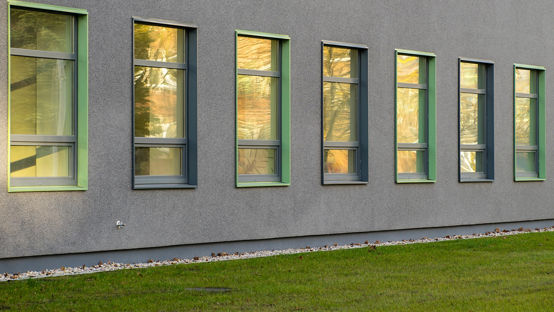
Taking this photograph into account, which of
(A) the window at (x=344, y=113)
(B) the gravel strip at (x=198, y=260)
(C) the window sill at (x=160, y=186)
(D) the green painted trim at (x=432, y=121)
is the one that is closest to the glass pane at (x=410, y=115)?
(D) the green painted trim at (x=432, y=121)

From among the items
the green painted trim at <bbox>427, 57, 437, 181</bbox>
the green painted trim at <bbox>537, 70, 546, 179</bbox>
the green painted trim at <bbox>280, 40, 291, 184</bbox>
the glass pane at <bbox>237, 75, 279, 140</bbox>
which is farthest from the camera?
the green painted trim at <bbox>537, 70, 546, 179</bbox>

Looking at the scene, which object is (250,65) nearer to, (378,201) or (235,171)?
(235,171)

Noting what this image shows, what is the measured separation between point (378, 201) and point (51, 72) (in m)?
6.76

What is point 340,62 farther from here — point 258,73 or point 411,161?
point 411,161

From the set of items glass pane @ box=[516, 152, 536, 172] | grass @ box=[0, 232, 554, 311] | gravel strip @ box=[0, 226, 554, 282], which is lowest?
gravel strip @ box=[0, 226, 554, 282]

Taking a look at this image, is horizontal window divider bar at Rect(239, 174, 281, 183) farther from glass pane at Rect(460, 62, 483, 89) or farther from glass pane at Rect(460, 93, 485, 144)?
glass pane at Rect(460, 62, 483, 89)

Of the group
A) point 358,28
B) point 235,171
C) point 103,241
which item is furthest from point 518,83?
point 103,241

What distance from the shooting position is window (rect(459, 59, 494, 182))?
17.3 m

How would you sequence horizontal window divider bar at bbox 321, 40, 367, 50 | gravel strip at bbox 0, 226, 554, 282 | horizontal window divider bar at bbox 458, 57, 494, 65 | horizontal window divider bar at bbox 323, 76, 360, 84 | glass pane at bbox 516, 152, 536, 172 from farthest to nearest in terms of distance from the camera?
glass pane at bbox 516, 152, 536, 172 < horizontal window divider bar at bbox 458, 57, 494, 65 < horizontal window divider bar at bbox 323, 76, 360, 84 < horizontal window divider bar at bbox 321, 40, 367, 50 < gravel strip at bbox 0, 226, 554, 282

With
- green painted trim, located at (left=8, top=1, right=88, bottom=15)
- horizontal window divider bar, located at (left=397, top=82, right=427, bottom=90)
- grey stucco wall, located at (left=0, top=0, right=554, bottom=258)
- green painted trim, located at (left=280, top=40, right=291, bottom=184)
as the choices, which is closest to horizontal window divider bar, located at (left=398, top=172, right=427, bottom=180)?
grey stucco wall, located at (left=0, top=0, right=554, bottom=258)

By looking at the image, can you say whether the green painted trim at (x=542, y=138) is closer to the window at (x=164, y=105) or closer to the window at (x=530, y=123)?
the window at (x=530, y=123)

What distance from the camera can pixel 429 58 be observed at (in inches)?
652

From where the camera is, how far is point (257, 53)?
543 inches

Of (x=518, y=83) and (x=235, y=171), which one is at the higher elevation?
(x=518, y=83)
